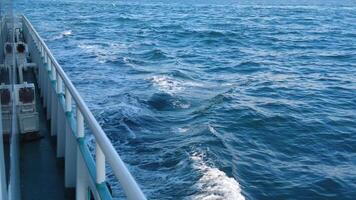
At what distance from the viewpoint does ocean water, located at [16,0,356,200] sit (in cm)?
912

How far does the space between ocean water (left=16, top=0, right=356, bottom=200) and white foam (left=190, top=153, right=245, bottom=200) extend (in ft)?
0.07

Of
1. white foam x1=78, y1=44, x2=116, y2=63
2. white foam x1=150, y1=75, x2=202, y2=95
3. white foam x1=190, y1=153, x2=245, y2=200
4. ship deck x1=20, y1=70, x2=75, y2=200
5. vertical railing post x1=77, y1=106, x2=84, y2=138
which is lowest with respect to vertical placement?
white foam x1=78, y1=44, x2=116, y2=63

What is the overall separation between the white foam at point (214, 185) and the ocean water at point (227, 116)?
0.07 ft

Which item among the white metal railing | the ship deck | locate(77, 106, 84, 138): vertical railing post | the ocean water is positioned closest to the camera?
the white metal railing

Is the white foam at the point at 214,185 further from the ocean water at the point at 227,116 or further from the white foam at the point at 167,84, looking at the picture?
the white foam at the point at 167,84

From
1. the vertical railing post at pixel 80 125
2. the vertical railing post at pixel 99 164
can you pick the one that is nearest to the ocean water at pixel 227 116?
the vertical railing post at pixel 80 125

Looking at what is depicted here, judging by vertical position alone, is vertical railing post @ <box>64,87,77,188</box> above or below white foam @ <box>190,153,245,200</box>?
above

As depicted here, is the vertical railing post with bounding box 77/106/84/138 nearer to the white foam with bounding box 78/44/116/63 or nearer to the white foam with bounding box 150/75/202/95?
the white foam with bounding box 150/75/202/95

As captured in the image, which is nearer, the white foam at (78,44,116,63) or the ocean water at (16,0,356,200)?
the ocean water at (16,0,356,200)

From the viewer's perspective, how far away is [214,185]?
8570 mm

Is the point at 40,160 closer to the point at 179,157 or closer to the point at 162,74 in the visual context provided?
the point at 179,157

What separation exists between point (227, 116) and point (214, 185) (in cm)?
535

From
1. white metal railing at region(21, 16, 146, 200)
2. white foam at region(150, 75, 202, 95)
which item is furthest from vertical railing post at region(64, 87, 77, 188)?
white foam at region(150, 75, 202, 95)

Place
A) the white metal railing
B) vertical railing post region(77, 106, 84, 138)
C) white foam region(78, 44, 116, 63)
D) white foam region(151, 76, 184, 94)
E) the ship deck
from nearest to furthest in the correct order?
the white metal railing
vertical railing post region(77, 106, 84, 138)
the ship deck
white foam region(151, 76, 184, 94)
white foam region(78, 44, 116, 63)
